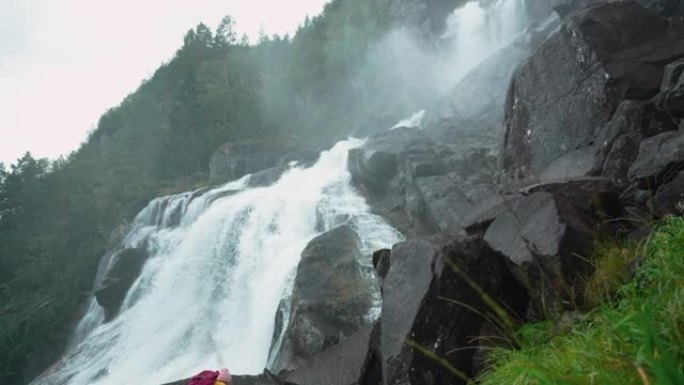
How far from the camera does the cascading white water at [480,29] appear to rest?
33.5 m

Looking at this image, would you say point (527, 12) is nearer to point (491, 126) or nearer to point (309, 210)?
point (491, 126)

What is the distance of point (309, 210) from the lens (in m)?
19.8

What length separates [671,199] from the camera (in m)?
4.60

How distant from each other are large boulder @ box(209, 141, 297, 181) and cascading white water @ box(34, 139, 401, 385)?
15111mm

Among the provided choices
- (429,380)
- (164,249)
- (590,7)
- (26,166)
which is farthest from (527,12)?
(26,166)

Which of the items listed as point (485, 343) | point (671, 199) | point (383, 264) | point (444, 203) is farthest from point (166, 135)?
point (671, 199)

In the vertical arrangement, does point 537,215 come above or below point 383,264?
above

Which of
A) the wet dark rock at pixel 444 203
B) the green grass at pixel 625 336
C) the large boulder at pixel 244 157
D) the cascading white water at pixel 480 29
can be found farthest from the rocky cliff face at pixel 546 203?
the large boulder at pixel 244 157

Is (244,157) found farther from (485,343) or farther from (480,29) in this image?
(485,343)

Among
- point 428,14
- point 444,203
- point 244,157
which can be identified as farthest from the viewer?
point 428,14

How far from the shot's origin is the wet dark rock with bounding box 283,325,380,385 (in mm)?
6535

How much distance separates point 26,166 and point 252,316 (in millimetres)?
41248

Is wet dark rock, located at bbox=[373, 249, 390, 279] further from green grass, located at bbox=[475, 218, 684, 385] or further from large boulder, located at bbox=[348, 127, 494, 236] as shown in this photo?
large boulder, located at bbox=[348, 127, 494, 236]

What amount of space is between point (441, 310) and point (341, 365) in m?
2.25
